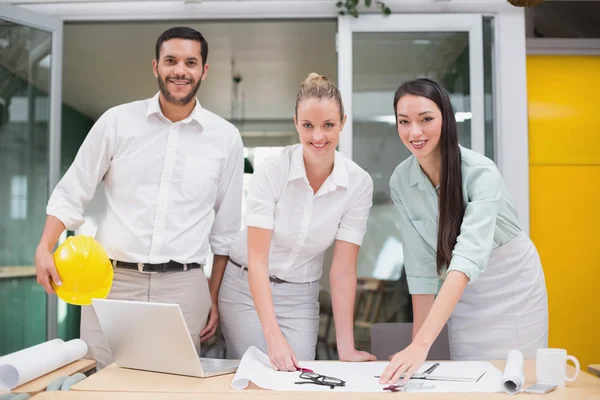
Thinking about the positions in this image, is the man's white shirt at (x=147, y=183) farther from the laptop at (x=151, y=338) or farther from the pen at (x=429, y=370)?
the pen at (x=429, y=370)

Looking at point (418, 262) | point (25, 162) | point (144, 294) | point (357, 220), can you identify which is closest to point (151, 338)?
point (144, 294)

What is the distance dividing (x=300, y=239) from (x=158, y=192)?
61cm

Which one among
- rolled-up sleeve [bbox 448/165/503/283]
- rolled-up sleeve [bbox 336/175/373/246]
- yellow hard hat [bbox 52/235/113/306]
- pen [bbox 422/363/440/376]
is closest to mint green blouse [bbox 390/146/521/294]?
rolled-up sleeve [bbox 448/165/503/283]

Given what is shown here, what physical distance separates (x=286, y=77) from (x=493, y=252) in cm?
492

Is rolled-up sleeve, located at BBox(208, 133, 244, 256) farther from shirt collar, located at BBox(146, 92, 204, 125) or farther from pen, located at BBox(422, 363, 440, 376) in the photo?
pen, located at BBox(422, 363, 440, 376)

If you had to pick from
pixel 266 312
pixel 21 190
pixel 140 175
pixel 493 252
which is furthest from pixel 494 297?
pixel 21 190

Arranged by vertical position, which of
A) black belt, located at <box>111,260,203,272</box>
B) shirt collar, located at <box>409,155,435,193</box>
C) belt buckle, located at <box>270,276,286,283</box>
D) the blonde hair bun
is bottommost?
belt buckle, located at <box>270,276,286,283</box>

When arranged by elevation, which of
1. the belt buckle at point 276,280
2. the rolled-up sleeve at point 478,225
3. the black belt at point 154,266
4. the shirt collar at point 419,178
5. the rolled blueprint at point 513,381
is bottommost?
the rolled blueprint at point 513,381

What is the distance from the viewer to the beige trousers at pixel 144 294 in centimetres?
237

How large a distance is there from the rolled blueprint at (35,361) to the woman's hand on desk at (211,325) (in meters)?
0.58

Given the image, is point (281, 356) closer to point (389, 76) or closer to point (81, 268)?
point (81, 268)

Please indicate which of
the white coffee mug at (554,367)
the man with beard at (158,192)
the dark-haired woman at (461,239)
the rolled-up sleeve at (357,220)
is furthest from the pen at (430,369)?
the man with beard at (158,192)

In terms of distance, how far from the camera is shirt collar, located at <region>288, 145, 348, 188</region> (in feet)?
6.96

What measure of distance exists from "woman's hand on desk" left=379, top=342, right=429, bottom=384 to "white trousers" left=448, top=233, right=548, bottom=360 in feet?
1.89
